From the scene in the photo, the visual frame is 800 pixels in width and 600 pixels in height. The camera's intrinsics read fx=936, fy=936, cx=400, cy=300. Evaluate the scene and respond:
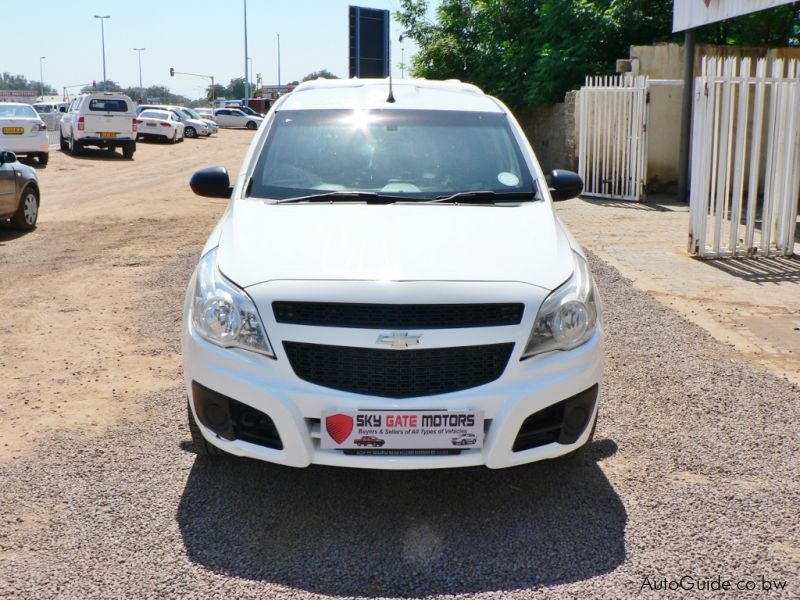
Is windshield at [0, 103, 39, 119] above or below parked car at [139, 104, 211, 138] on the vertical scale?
above

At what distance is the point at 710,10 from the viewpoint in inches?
557

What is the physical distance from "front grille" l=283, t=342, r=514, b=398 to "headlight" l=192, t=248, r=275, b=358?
0.47 feet

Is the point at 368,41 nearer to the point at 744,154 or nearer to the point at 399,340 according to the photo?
the point at 744,154

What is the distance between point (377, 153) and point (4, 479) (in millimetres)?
2389

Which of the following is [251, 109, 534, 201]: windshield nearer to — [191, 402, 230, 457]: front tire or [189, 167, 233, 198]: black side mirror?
[189, 167, 233, 198]: black side mirror

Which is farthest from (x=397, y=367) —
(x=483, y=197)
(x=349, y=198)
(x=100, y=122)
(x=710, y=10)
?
(x=100, y=122)

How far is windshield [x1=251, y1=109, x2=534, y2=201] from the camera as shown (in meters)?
4.72

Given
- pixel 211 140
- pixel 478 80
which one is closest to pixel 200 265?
pixel 478 80

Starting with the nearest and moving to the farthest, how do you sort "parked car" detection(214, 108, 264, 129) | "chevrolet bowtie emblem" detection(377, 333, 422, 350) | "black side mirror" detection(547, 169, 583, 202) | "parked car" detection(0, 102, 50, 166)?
"chevrolet bowtie emblem" detection(377, 333, 422, 350) < "black side mirror" detection(547, 169, 583, 202) < "parked car" detection(0, 102, 50, 166) < "parked car" detection(214, 108, 264, 129)

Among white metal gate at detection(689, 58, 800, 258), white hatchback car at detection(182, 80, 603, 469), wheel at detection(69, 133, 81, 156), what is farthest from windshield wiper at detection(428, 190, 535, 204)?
wheel at detection(69, 133, 81, 156)

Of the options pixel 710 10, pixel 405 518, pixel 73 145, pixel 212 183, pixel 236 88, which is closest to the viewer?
pixel 405 518

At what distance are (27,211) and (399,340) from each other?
1092 centimetres

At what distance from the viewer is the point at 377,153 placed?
491 centimetres

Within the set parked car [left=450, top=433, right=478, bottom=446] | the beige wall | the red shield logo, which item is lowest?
parked car [left=450, top=433, right=478, bottom=446]
